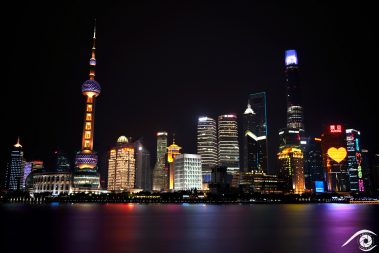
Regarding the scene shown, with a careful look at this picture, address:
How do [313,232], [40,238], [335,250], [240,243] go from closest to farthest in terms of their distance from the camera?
1. [335,250]
2. [240,243]
3. [40,238]
4. [313,232]

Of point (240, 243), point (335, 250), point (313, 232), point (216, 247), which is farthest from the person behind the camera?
point (313, 232)

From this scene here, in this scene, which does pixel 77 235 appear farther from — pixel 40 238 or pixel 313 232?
pixel 313 232

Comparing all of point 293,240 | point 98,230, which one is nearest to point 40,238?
point 98,230

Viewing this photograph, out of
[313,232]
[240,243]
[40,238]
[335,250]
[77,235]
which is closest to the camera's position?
[335,250]

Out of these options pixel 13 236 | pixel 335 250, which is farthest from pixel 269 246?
pixel 13 236

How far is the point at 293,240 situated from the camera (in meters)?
58.1

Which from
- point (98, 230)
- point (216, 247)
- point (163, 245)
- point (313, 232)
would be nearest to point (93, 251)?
point (163, 245)

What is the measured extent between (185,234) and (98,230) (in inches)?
642

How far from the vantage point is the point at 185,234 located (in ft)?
221

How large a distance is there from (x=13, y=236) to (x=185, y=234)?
2732 centimetres

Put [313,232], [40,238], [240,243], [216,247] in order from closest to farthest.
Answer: [216,247]
[240,243]
[40,238]
[313,232]

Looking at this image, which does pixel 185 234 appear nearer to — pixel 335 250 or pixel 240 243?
pixel 240 243

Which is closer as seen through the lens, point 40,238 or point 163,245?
point 163,245

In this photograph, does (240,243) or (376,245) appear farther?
(240,243)
